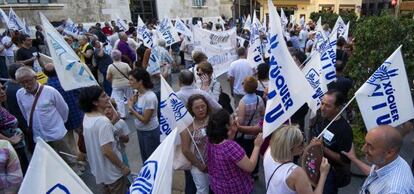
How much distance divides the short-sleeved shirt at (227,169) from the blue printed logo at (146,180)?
2.89 feet

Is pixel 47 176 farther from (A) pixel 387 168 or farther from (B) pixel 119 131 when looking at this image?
(A) pixel 387 168

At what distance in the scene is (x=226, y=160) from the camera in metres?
2.81

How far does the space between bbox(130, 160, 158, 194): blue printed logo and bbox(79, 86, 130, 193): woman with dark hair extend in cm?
114

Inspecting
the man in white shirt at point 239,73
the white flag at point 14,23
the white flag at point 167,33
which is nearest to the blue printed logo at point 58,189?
the man in white shirt at point 239,73

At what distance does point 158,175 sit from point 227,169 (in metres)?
1.05

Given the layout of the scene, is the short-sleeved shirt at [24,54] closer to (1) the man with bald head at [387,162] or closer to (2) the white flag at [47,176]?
(2) the white flag at [47,176]

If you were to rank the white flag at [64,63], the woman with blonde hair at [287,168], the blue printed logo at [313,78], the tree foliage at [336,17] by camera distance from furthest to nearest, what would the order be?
the tree foliage at [336,17] → the white flag at [64,63] → the blue printed logo at [313,78] → the woman with blonde hair at [287,168]

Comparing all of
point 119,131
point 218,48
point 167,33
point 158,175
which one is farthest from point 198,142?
point 167,33

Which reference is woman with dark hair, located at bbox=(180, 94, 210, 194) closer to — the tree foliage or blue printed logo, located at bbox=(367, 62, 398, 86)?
blue printed logo, located at bbox=(367, 62, 398, 86)

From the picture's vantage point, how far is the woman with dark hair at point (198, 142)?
321 cm

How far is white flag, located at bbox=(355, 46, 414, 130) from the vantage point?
299 centimetres

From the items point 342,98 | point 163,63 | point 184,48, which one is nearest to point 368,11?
point 184,48

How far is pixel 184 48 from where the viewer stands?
10719mm

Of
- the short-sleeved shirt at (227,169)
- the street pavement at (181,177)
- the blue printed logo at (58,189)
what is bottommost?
the street pavement at (181,177)
